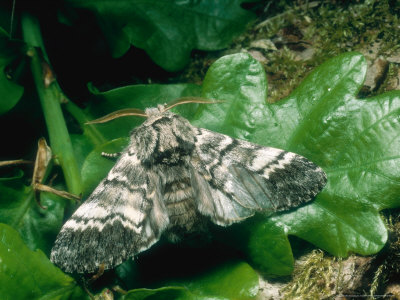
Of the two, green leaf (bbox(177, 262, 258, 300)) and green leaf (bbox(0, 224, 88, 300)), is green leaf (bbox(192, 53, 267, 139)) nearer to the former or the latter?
green leaf (bbox(177, 262, 258, 300))

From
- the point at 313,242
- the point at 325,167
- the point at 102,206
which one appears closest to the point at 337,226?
the point at 313,242

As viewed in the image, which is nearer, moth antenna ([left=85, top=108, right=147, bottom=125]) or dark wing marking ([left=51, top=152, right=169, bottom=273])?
dark wing marking ([left=51, top=152, right=169, bottom=273])

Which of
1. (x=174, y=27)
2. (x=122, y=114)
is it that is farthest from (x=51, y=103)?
(x=174, y=27)

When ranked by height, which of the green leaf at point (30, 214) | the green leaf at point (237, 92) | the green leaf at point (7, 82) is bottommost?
the green leaf at point (30, 214)

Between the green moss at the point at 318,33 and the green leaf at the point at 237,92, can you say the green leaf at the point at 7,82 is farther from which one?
the green moss at the point at 318,33

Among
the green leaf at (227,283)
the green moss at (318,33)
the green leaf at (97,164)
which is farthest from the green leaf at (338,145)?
the green leaf at (97,164)

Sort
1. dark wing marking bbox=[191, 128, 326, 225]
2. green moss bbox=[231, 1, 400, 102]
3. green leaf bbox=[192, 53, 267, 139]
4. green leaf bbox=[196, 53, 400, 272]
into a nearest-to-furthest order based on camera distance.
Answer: green leaf bbox=[196, 53, 400, 272] < dark wing marking bbox=[191, 128, 326, 225] < green leaf bbox=[192, 53, 267, 139] < green moss bbox=[231, 1, 400, 102]

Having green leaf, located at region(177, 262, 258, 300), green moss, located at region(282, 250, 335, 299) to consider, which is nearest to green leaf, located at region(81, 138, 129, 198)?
green leaf, located at region(177, 262, 258, 300)
